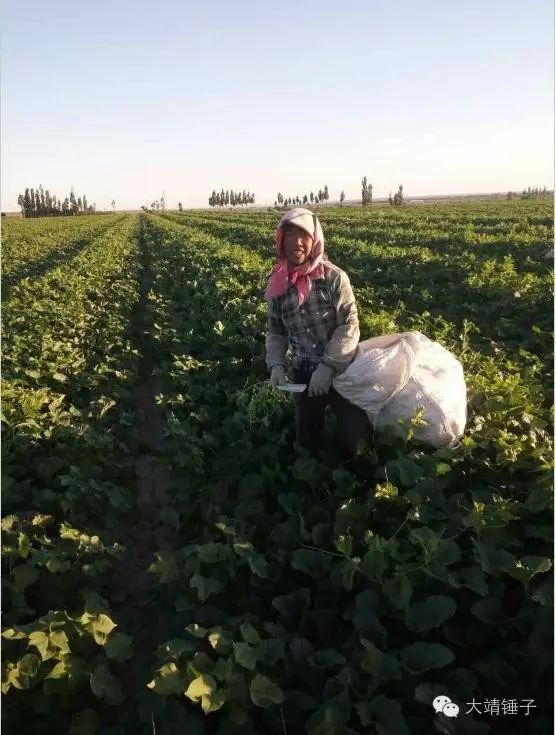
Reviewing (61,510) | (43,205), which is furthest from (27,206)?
(61,510)

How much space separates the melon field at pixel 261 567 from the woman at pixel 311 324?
0.26 m

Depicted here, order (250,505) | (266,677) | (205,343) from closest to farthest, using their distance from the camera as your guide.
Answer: (266,677) → (250,505) → (205,343)

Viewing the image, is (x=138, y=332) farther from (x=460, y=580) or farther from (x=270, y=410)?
(x=460, y=580)

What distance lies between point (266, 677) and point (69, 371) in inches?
187

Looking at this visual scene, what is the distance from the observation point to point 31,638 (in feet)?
7.83

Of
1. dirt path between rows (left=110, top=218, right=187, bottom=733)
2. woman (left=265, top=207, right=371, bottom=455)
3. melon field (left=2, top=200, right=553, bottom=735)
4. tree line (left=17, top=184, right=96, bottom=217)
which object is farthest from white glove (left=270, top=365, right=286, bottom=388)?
tree line (left=17, top=184, right=96, bottom=217)

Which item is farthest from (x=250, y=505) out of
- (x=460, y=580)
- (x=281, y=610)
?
(x=460, y=580)

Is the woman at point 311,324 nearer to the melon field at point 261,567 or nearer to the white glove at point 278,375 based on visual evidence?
the white glove at point 278,375

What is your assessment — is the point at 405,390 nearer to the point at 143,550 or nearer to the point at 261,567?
the point at 261,567

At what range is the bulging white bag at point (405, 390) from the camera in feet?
11.1

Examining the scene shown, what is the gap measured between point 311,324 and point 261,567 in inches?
60.0

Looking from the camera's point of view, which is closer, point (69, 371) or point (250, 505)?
point (250, 505)

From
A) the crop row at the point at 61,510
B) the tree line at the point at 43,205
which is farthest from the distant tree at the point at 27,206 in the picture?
the crop row at the point at 61,510

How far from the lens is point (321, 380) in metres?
3.35
